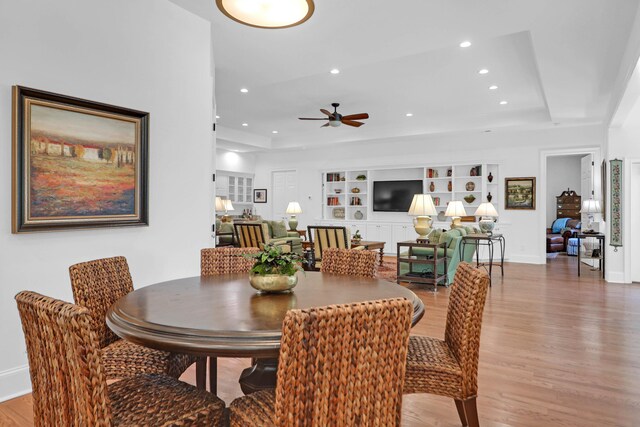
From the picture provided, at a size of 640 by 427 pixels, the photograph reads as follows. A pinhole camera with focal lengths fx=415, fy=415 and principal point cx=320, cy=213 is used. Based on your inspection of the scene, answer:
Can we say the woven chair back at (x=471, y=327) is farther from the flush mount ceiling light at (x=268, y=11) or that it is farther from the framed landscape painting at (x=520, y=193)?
the framed landscape painting at (x=520, y=193)

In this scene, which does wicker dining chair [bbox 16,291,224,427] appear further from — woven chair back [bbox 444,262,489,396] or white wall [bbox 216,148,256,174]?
white wall [bbox 216,148,256,174]

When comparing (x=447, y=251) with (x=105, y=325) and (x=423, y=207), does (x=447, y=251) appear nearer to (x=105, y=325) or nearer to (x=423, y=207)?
(x=423, y=207)

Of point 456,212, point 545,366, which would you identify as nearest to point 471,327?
Answer: point 545,366

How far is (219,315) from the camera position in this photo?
1547 millimetres

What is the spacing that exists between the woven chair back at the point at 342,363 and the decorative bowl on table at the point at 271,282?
782 millimetres

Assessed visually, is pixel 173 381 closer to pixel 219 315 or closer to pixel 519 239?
pixel 219 315

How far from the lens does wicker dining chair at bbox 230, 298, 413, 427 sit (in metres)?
1.06

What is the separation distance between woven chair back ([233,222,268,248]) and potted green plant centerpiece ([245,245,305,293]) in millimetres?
5134

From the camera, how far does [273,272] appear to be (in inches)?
74.9

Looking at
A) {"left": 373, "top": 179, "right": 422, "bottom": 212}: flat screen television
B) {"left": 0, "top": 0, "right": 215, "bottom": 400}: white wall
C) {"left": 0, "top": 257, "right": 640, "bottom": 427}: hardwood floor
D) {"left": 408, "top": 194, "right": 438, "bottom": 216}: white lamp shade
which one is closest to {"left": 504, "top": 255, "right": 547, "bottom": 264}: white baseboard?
{"left": 373, "top": 179, "right": 422, "bottom": 212}: flat screen television

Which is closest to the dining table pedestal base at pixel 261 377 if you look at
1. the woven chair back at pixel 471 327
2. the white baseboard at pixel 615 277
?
the woven chair back at pixel 471 327

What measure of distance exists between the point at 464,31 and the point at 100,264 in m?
3.53

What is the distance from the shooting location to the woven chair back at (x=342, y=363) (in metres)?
1.06

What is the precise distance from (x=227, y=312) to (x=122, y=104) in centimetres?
208
